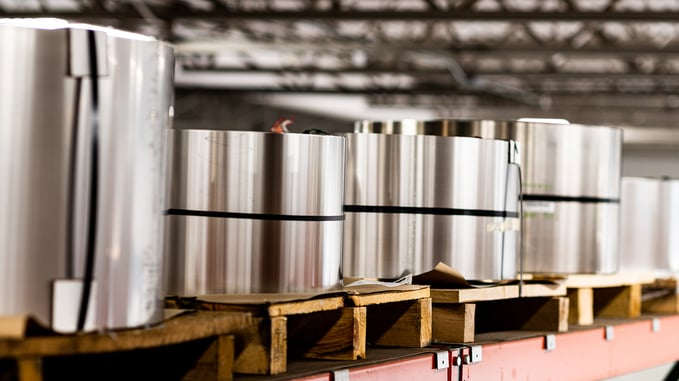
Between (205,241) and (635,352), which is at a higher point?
(205,241)

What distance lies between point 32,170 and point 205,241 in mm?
909

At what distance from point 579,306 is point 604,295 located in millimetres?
599

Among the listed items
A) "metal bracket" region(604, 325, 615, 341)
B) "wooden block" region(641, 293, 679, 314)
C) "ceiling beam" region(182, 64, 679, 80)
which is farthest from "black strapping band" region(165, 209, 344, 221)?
"ceiling beam" region(182, 64, 679, 80)

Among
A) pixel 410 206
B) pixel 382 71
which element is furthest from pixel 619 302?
pixel 382 71

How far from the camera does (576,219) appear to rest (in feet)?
14.0

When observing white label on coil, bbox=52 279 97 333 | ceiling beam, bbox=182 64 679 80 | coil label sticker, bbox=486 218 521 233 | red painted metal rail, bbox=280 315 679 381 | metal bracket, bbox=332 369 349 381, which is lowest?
red painted metal rail, bbox=280 315 679 381

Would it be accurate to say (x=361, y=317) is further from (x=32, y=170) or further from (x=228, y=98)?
(x=228, y=98)

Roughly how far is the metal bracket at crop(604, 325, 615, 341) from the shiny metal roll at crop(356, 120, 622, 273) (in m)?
0.23

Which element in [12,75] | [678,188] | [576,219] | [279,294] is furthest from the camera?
[678,188]

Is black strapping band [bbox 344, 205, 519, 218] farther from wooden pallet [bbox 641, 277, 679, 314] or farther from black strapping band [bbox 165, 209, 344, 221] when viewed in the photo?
wooden pallet [bbox 641, 277, 679, 314]

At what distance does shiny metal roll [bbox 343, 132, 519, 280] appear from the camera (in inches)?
138

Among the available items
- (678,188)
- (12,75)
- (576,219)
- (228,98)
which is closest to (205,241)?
(12,75)

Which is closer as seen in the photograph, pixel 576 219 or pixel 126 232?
pixel 126 232

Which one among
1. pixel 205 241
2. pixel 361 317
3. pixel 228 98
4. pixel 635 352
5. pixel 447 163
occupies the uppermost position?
pixel 228 98
